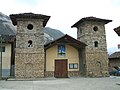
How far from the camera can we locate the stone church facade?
80.9 ft

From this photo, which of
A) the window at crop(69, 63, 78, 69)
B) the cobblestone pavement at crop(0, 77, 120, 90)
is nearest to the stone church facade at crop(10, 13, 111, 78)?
the window at crop(69, 63, 78, 69)

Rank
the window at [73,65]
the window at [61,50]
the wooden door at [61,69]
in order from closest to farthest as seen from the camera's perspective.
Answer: the wooden door at [61,69], the window at [61,50], the window at [73,65]

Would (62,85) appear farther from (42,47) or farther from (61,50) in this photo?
(61,50)

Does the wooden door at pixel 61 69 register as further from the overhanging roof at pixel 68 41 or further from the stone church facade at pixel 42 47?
the overhanging roof at pixel 68 41

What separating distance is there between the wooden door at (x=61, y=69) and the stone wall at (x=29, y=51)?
3.08 m

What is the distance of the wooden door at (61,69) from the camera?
89.5 feet

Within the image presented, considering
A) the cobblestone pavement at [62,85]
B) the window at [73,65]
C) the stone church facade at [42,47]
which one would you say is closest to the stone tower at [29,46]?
the stone church facade at [42,47]

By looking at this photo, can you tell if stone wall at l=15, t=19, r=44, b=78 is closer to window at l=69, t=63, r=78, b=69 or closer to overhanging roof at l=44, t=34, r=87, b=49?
overhanging roof at l=44, t=34, r=87, b=49

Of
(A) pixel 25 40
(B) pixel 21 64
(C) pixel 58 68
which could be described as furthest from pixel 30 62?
(C) pixel 58 68

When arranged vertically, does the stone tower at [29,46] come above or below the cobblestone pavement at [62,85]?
above

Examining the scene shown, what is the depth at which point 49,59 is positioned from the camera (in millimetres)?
27469

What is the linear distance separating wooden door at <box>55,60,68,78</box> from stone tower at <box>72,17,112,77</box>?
282 cm

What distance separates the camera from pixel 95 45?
28.0 metres

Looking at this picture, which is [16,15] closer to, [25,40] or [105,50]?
[25,40]
